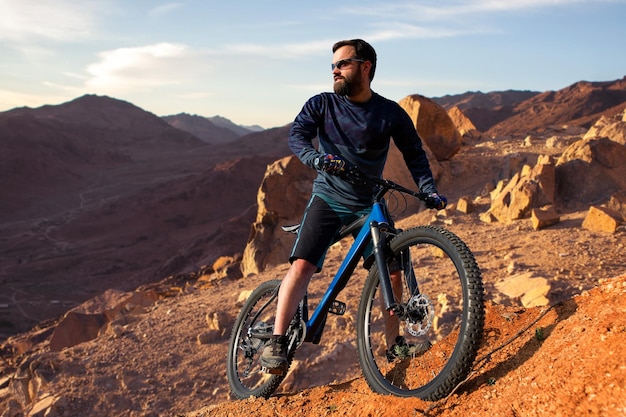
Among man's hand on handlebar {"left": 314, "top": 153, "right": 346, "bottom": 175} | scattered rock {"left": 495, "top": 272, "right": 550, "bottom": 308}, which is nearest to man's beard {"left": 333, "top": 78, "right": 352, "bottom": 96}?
man's hand on handlebar {"left": 314, "top": 153, "right": 346, "bottom": 175}

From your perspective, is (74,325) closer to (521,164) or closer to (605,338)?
(521,164)

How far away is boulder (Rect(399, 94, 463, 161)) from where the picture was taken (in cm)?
1320

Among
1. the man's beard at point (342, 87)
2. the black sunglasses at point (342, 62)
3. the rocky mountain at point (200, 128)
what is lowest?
the man's beard at point (342, 87)

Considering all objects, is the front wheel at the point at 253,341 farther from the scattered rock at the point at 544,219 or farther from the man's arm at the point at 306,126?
the scattered rock at the point at 544,219

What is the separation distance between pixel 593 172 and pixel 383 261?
7585 mm

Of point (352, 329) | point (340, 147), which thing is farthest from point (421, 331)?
point (352, 329)

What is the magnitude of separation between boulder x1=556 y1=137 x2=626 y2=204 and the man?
675 centimetres

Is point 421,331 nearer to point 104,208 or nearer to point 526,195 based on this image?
point 526,195

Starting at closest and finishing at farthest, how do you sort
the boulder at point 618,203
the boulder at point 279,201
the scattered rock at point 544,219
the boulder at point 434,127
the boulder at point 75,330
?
the scattered rock at point 544,219 → the boulder at point 618,203 → the boulder at point 75,330 → the boulder at point 434,127 → the boulder at point 279,201

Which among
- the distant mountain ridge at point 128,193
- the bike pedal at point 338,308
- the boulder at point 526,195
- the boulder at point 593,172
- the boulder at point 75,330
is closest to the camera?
the bike pedal at point 338,308

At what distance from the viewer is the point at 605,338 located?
2.41 m

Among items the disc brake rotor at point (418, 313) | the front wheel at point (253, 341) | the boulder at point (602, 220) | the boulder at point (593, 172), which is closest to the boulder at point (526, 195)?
the boulder at point (593, 172)

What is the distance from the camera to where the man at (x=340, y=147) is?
128 inches

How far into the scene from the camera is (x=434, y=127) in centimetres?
1340
